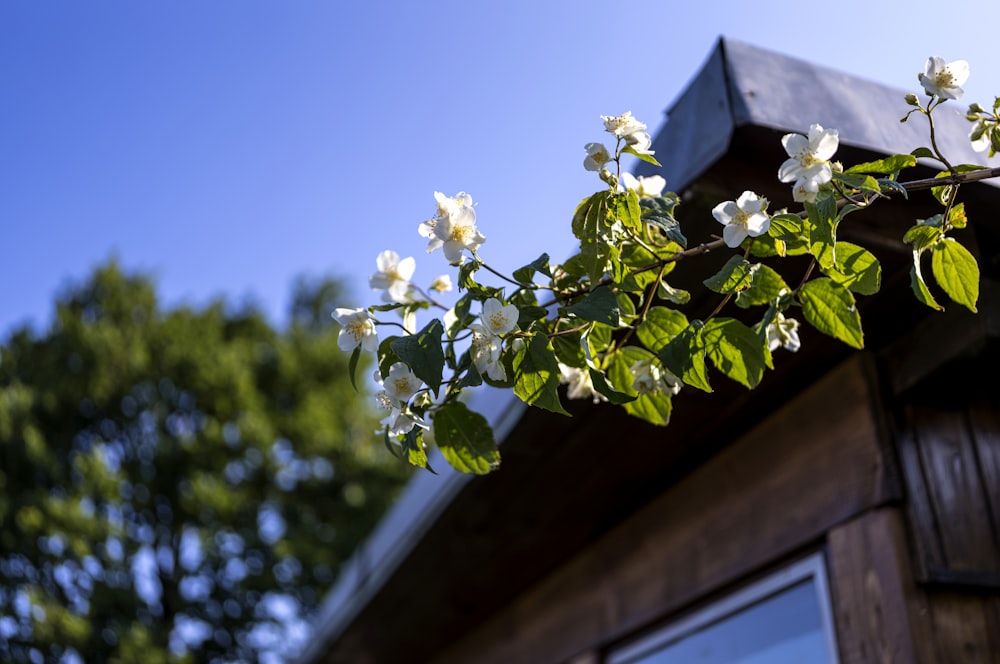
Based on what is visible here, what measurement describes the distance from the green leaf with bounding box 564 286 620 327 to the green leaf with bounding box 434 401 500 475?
0.64ft

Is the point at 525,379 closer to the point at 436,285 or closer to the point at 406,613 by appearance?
the point at 436,285

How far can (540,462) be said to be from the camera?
2.37 metres

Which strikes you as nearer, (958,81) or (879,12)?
(958,81)

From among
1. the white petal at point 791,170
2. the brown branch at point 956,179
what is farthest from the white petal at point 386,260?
the brown branch at point 956,179

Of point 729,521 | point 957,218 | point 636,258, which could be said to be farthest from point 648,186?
point 729,521

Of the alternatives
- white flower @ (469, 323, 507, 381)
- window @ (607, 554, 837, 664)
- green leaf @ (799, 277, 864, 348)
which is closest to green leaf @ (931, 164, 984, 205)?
green leaf @ (799, 277, 864, 348)

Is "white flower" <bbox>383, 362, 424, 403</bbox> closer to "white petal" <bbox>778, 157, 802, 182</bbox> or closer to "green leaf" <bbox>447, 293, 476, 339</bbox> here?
"green leaf" <bbox>447, 293, 476, 339</bbox>

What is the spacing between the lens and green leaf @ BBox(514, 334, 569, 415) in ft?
3.03

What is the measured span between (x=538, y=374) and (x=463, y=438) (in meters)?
0.16

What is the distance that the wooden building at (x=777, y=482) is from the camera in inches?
58.5

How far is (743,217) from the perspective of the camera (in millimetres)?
956

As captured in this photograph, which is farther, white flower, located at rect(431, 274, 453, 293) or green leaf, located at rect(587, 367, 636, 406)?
white flower, located at rect(431, 274, 453, 293)

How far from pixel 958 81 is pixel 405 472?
12644 millimetres

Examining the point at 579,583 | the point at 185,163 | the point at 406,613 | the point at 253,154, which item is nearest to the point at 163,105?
the point at 185,163
